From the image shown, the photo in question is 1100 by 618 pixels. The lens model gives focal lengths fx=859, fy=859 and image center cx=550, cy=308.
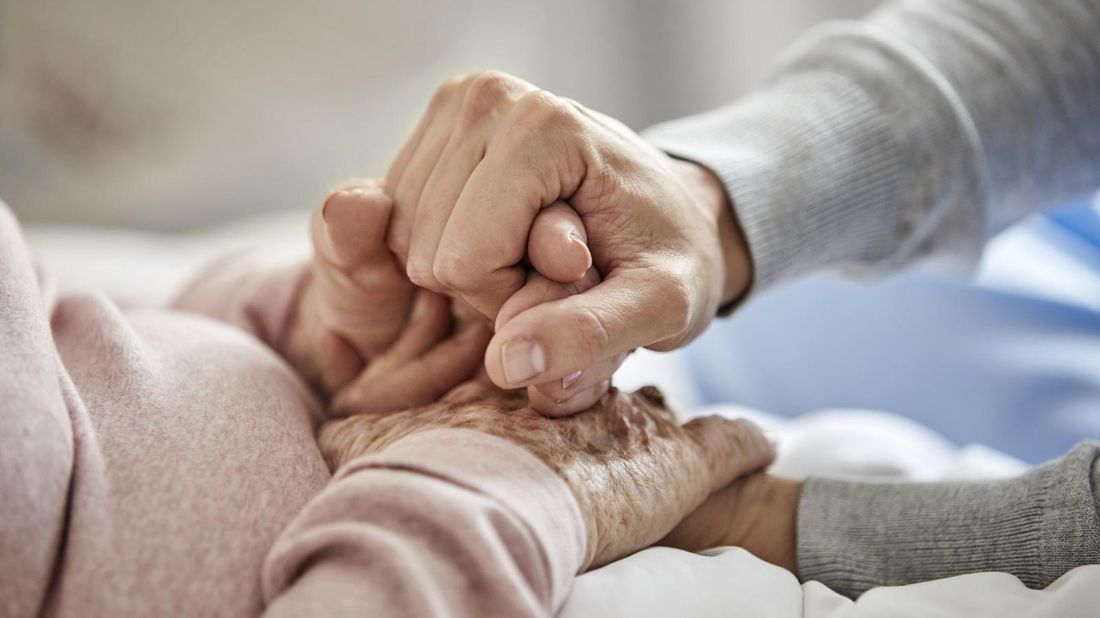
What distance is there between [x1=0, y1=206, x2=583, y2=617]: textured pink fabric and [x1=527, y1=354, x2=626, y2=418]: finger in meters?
0.07

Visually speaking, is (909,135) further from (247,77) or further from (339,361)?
(247,77)

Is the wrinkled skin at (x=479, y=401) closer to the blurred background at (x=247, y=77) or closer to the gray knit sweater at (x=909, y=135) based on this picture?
the gray knit sweater at (x=909, y=135)

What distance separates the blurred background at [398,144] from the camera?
117 centimetres

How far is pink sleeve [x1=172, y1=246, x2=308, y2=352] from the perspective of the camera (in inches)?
39.0

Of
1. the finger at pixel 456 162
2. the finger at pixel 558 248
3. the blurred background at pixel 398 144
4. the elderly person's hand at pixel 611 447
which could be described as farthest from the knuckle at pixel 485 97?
the blurred background at pixel 398 144

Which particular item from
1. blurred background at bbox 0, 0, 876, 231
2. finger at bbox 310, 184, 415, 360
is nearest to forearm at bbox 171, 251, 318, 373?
finger at bbox 310, 184, 415, 360

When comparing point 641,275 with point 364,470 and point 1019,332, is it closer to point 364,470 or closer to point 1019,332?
point 364,470

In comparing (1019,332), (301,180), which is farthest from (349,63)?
(1019,332)

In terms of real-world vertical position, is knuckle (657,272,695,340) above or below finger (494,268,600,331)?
below

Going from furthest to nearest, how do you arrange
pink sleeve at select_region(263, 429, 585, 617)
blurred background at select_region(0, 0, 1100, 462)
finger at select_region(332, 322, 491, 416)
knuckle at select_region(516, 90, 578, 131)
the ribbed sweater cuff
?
blurred background at select_region(0, 0, 1100, 462), the ribbed sweater cuff, finger at select_region(332, 322, 491, 416), knuckle at select_region(516, 90, 578, 131), pink sleeve at select_region(263, 429, 585, 617)

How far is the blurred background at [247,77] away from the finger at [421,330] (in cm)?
119

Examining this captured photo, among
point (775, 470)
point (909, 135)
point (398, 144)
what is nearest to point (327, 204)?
point (775, 470)

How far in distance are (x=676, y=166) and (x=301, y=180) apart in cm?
142

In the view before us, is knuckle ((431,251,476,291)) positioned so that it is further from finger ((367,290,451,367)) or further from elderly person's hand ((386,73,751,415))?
finger ((367,290,451,367))
